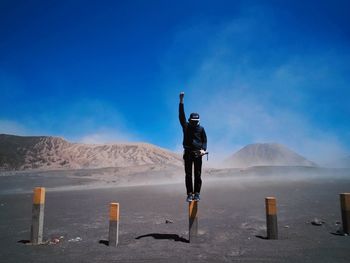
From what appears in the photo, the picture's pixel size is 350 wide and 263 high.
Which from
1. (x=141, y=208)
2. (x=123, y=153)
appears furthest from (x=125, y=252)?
(x=123, y=153)

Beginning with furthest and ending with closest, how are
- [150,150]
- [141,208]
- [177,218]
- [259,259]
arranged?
[150,150] → [141,208] → [177,218] → [259,259]

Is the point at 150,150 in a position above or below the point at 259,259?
→ above

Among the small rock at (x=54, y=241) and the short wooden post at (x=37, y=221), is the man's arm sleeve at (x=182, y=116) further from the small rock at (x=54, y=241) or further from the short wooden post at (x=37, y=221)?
the small rock at (x=54, y=241)

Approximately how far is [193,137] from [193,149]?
28 centimetres

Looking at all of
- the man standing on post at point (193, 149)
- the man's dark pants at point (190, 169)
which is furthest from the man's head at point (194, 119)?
the man's dark pants at point (190, 169)

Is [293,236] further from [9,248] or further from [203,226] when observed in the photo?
[9,248]

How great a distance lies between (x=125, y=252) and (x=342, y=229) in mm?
5424

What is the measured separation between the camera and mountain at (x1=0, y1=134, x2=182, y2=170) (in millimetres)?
62675

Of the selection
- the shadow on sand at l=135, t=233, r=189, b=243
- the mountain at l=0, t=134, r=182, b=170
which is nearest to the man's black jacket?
the shadow on sand at l=135, t=233, r=189, b=243

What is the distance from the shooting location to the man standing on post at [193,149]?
6.75 metres

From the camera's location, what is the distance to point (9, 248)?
642 cm

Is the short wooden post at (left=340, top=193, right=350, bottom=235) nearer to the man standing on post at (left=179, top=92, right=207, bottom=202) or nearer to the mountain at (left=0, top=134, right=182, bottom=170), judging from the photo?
the man standing on post at (left=179, top=92, right=207, bottom=202)

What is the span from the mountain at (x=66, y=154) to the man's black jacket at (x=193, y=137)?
2350 inches

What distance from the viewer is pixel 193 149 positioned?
6770mm
